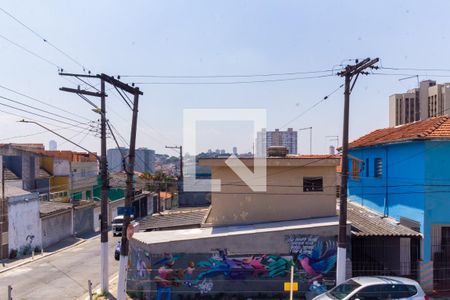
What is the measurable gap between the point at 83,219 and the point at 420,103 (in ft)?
106

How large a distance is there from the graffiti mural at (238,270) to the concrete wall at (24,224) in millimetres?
15684

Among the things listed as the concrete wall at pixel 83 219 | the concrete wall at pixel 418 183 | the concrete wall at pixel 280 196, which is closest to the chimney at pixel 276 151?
the concrete wall at pixel 280 196

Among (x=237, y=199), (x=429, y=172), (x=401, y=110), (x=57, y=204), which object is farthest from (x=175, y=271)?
(x=401, y=110)

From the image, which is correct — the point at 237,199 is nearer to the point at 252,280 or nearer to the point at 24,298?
the point at 252,280

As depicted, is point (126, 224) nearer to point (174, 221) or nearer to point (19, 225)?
point (174, 221)

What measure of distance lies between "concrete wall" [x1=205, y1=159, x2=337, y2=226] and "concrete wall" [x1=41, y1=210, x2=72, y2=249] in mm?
19022

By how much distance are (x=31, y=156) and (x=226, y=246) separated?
102ft

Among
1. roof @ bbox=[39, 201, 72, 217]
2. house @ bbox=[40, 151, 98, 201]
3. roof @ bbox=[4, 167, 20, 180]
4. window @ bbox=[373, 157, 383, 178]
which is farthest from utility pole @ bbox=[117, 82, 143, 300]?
house @ bbox=[40, 151, 98, 201]

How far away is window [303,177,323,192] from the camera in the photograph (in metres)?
19.1

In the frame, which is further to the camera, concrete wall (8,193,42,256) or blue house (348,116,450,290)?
concrete wall (8,193,42,256)

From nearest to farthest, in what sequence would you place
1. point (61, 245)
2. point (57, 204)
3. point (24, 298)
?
1. point (24, 298)
2. point (61, 245)
3. point (57, 204)

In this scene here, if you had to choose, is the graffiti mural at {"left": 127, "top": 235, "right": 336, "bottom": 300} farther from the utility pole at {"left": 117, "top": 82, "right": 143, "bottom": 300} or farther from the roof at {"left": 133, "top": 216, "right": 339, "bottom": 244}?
the utility pole at {"left": 117, "top": 82, "right": 143, "bottom": 300}

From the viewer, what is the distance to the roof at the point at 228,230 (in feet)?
53.9

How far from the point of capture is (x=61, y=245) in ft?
112
